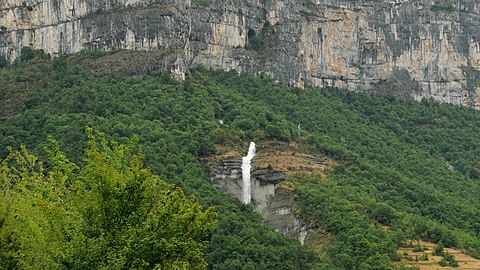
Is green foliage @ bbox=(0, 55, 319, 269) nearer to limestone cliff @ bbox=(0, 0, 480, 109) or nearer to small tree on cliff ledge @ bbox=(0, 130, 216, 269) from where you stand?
limestone cliff @ bbox=(0, 0, 480, 109)

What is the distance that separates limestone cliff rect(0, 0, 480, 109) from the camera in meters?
120

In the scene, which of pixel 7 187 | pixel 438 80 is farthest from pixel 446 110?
pixel 7 187

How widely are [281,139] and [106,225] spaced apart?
74.3 m

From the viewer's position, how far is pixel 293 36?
131 meters

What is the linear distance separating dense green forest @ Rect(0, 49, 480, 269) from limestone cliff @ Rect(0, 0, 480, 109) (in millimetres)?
3013

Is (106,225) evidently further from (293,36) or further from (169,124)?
(293,36)

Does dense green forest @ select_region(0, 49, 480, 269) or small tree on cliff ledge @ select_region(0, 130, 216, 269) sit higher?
small tree on cliff ledge @ select_region(0, 130, 216, 269)

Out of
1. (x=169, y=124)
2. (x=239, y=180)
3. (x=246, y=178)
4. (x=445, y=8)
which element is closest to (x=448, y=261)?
(x=246, y=178)

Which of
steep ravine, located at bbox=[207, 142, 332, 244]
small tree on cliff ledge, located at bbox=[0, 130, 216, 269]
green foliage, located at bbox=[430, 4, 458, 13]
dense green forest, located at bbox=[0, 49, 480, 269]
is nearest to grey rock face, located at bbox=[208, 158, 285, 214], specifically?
steep ravine, located at bbox=[207, 142, 332, 244]

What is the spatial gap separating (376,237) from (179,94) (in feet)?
102

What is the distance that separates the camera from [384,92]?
13825 centimetres

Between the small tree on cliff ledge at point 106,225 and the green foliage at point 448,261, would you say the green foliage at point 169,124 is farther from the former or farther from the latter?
the small tree on cliff ledge at point 106,225

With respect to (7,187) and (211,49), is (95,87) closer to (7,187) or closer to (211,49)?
(211,49)

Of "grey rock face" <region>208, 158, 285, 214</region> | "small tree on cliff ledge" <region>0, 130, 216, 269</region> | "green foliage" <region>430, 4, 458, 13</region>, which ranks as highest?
"green foliage" <region>430, 4, 458, 13</region>
